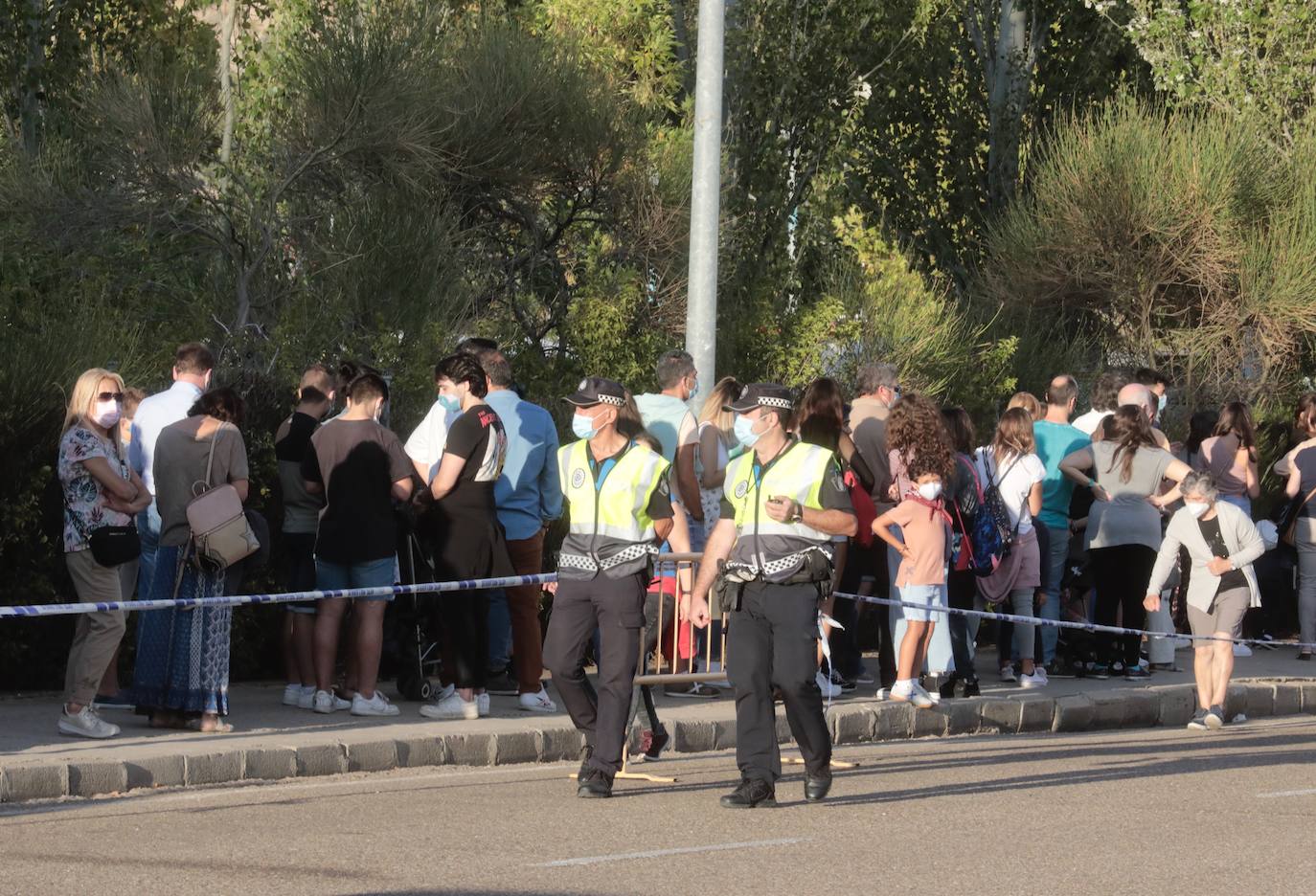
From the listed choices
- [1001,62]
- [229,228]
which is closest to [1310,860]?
[229,228]

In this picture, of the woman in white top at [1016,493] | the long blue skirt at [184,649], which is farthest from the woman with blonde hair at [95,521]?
the woman in white top at [1016,493]

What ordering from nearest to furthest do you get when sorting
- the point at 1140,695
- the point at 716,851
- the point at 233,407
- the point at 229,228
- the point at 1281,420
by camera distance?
the point at 716,851
the point at 233,407
the point at 1140,695
the point at 229,228
the point at 1281,420

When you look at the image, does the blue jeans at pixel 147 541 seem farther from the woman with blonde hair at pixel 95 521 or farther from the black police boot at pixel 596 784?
the black police boot at pixel 596 784

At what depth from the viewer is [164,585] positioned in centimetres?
1119

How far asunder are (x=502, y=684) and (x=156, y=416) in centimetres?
295

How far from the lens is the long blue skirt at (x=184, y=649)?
35.8ft

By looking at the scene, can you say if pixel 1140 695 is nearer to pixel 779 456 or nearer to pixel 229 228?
pixel 779 456

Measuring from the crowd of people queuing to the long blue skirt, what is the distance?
14 millimetres

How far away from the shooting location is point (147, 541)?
38.2ft

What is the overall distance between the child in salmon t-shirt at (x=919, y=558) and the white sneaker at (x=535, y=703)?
6.84ft

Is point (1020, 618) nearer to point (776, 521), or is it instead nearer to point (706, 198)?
point (706, 198)

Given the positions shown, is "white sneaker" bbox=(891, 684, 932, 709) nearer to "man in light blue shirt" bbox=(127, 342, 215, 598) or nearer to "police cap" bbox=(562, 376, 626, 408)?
"police cap" bbox=(562, 376, 626, 408)

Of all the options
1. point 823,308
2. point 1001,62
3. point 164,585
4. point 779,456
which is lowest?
point 164,585

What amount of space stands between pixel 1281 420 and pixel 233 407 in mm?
13946
